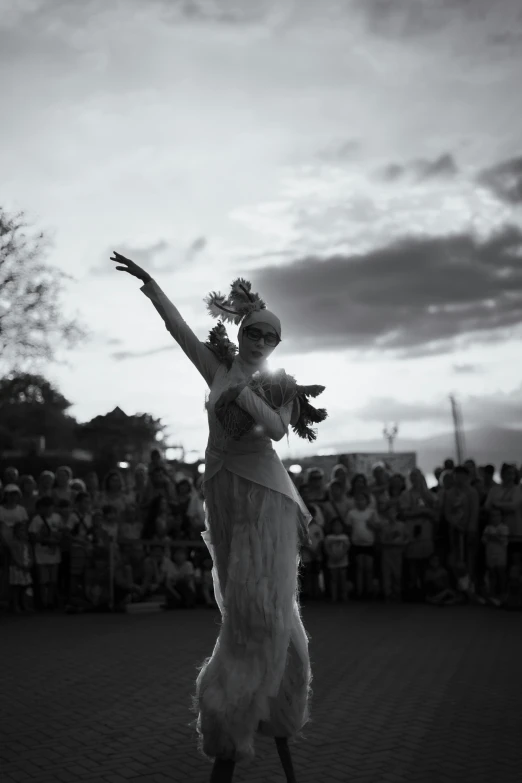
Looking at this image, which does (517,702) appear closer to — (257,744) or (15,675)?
(257,744)

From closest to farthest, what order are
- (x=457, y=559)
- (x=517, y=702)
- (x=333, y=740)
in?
(x=333, y=740)
(x=517, y=702)
(x=457, y=559)

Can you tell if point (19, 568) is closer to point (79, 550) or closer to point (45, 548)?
point (45, 548)

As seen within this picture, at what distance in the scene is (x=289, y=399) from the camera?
13.6ft

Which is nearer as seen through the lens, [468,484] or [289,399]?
[289,399]

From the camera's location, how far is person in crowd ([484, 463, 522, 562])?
1378 centimetres

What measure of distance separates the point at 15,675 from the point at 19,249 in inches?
762

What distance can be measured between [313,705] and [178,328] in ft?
11.0

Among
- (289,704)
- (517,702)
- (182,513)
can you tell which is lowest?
(517,702)

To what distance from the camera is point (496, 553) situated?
13.6 metres

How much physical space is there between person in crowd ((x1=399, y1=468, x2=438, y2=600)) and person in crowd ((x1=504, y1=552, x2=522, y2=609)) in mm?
1333

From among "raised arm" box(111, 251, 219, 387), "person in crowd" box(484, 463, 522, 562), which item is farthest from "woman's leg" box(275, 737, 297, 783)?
"person in crowd" box(484, 463, 522, 562)

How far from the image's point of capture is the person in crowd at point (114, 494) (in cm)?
1446

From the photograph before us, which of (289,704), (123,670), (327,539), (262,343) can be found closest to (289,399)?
(262,343)

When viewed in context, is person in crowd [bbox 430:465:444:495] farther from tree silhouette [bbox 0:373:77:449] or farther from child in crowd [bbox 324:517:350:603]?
tree silhouette [bbox 0:373:77:449]
